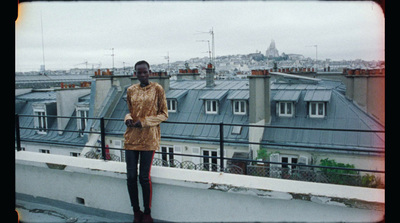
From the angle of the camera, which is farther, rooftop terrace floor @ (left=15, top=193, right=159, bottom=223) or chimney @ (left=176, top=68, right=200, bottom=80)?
chimney @ (left=176, top=68, right=200, bottom=80)

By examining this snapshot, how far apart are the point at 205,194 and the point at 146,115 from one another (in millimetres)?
1003

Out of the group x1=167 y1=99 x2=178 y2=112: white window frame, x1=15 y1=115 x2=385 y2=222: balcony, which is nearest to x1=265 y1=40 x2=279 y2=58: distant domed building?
x1=167 y1=99 x2=178 y2=112: white window frame

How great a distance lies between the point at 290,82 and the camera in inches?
830

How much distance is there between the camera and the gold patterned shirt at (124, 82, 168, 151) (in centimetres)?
350

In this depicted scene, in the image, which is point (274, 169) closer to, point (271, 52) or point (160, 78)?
point (160, 78)

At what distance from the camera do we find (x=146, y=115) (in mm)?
3510

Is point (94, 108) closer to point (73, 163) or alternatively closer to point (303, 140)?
point (303, 140)

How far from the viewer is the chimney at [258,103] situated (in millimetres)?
15627

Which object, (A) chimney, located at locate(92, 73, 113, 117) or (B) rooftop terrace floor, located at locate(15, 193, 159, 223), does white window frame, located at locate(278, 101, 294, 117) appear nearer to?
(A) chimney, located at locate(92, 73, 113, 117)

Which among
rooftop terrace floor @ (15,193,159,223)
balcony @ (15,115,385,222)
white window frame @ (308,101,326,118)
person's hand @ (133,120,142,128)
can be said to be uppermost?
person's hand @ (133,120,142,128)
